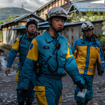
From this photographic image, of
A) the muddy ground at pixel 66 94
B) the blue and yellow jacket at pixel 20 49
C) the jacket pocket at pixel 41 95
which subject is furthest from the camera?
the muddy ground at pixel 66 94

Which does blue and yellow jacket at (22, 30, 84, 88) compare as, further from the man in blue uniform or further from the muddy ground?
the muddy ground

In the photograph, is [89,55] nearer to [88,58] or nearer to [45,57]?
[88,58]

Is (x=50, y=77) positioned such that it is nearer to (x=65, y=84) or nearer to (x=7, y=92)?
(x=7, y=92)

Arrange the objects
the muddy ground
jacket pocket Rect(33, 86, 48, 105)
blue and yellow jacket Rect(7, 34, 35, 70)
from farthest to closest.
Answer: the muddy ground, blue and yellow jacket Rect(7, 34, 35, 70), jacket pocket Rect(33, 86, 48, 105)

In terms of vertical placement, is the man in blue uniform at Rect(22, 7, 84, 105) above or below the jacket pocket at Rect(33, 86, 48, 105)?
above

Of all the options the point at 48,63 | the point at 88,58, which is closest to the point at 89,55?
the point at 88,58

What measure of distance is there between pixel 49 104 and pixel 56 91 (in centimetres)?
23

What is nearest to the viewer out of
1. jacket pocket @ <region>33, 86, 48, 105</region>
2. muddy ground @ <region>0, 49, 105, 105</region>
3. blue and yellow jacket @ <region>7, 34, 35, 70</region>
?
jacket pocket @ <region>33, 86, 48, 105</region>

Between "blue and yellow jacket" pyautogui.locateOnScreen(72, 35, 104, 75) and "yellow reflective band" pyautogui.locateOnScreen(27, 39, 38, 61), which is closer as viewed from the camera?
"yellow reflective band" pyautogui.locateOnScreen(27, 39, 38, 61)

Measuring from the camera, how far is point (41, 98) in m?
2.76

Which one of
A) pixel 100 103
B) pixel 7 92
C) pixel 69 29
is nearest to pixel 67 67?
pixel 100 103

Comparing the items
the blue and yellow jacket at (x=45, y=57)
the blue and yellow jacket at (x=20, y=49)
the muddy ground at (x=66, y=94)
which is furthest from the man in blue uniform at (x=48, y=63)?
the muddy ground at (x=66, y=94)

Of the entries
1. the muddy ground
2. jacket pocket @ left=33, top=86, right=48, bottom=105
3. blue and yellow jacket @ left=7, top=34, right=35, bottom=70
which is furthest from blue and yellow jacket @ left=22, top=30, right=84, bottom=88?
the muddy ground

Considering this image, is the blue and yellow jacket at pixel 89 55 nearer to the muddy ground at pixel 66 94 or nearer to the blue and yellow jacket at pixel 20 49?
the muddy ground at pixel 66 94
